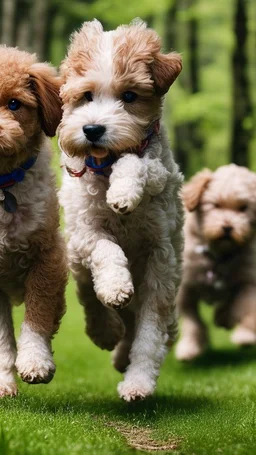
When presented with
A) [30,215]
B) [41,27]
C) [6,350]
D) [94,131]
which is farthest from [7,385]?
[41,27]

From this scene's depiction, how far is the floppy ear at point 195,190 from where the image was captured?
32.1 ft

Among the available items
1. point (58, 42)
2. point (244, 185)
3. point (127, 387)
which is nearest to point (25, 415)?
point (127, 387)

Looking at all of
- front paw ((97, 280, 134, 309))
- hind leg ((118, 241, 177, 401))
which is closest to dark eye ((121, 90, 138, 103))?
hind leg ((118, 241, 177, 401))

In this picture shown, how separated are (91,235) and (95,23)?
1.48 meters

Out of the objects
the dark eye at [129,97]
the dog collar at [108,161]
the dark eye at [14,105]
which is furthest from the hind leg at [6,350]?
the dark eye at [129,97]

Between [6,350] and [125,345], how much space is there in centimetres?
157

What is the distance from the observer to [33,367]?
5648 mm

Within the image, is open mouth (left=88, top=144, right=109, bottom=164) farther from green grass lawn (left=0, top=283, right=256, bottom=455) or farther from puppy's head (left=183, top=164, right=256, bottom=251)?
puppy's head (left=183, top=164, right=256, bottom=251)

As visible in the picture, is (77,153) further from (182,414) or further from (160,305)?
(182,414)

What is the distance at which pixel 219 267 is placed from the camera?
1016 cm

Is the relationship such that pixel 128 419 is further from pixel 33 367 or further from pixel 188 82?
pixel 188 82

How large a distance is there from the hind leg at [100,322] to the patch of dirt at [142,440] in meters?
1.19

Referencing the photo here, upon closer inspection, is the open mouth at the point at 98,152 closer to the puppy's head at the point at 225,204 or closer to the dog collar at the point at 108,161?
the dog collar at the point at 108,161

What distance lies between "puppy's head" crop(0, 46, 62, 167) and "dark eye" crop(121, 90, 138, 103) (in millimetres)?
512
